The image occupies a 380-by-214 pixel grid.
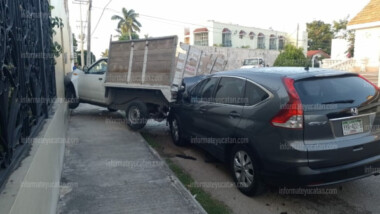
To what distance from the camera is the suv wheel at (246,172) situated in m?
3.83

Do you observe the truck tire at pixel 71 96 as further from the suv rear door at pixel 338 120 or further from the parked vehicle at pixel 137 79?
the suv rear door at pixel 338 120

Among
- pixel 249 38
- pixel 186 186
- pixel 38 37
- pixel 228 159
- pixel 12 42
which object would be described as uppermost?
pixel 249 38

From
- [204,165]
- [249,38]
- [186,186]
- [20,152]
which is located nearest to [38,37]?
[20,152]

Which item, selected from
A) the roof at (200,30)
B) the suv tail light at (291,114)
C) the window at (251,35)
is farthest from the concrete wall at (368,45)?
the window at (251,35)

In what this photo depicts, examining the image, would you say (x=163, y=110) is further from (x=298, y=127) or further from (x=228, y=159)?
(x=298, y=127)

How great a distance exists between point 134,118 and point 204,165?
288 cm

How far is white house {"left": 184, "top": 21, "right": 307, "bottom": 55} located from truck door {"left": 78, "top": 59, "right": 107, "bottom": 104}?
36.1 m

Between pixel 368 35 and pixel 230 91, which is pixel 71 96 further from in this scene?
pixel 368 35

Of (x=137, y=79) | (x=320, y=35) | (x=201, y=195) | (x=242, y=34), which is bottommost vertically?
(x=201, y=195)

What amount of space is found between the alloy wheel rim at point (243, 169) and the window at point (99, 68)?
6.18m

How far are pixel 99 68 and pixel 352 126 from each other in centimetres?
768

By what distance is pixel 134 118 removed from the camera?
7547 millimetres

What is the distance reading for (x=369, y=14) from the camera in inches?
634

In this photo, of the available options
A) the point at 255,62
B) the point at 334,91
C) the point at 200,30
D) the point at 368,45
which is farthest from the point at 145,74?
the point at 200,30
